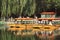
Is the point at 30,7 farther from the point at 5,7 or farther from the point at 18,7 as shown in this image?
the point at 5,7

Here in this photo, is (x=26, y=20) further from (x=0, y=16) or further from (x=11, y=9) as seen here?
(x=0, y=16)

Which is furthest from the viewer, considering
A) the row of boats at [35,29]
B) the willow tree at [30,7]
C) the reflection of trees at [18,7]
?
the willow tree at [30,7]

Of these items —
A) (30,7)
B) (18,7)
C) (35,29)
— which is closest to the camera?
(35,29)

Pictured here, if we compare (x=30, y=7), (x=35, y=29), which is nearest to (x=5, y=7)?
(x=30, y=7)

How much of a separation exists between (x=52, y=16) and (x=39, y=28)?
4634 millimetres

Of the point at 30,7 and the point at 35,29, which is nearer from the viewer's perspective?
the point at 35,29

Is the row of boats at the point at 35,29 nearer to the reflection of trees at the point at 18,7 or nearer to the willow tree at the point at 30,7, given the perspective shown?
the reflection of trees at the point at 18,7

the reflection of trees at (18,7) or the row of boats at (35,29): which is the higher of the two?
the reflection of trees at (18,7)

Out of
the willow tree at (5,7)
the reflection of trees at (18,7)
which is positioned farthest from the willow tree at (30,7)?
the willow tree at (5,7)

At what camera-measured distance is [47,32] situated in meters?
24.2

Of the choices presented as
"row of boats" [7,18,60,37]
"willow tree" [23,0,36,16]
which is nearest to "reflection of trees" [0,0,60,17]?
"willow tree" [23,0,36,16]

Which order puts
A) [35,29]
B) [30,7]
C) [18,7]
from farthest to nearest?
1. [30,7]
2. [18,7]
3. [35,29]

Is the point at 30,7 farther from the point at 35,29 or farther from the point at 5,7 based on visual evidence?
the point at 35,29

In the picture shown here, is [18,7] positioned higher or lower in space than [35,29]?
higher
